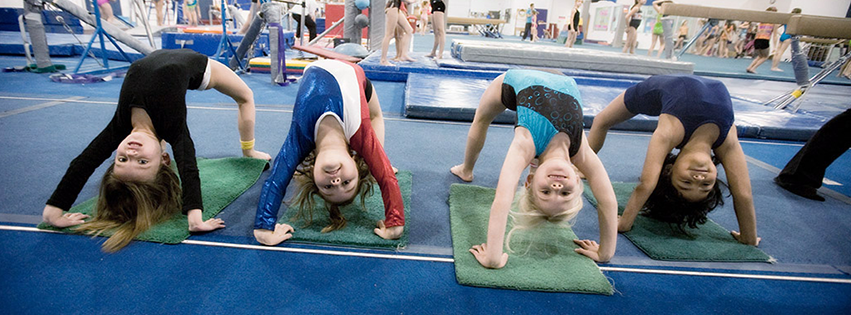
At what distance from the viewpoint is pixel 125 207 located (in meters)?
1.87

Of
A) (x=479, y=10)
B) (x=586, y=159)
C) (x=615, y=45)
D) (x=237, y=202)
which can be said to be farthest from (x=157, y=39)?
(x=479, y=10)

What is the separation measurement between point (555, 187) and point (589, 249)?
56 centimetres

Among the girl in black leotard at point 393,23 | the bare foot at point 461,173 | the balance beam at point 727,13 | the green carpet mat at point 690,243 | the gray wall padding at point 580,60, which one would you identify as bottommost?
the green carpet mat at point 690,243

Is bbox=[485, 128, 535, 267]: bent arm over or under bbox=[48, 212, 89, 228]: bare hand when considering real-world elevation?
over

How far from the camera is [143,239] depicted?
1.83 metres

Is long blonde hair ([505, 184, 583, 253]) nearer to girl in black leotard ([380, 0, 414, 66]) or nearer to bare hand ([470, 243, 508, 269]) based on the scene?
bare hand ([470, 243, 508, 269])

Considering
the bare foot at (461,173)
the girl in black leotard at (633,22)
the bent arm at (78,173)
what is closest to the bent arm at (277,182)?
the bent arm at (78,173)

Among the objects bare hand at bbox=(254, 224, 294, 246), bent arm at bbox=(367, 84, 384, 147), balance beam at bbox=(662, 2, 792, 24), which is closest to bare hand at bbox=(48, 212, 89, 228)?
bare hand at bbox=(254, 224, 294, 246)

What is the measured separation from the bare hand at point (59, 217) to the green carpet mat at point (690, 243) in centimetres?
276

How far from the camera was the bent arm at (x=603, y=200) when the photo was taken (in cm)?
171

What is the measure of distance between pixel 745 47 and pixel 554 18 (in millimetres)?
10222

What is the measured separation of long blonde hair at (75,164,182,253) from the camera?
70.1 inches

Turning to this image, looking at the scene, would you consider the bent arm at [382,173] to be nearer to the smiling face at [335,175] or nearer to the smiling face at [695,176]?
the smiling face at [335,175]

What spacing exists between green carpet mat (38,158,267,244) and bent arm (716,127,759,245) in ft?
8.80
